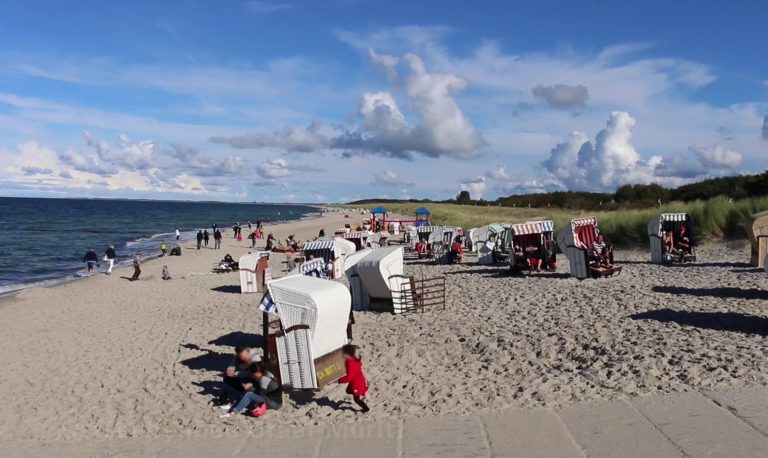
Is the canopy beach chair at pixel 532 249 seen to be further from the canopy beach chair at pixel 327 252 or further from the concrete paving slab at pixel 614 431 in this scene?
the concrete paving slab at pixel 614 431

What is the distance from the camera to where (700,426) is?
253 inches

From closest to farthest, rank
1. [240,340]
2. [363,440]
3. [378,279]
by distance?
[363,440] → [240,340] → [378,279]

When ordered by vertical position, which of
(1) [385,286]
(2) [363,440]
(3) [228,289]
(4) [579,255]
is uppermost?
(4) [579,255]

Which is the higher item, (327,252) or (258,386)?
(327,252)

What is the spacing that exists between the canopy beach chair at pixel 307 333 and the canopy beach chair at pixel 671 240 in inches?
572

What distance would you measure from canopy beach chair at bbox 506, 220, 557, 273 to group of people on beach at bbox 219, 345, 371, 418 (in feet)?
39.1

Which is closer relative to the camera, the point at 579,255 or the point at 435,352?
the point at 435,352

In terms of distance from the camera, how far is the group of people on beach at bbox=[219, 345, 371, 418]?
8.18 meters

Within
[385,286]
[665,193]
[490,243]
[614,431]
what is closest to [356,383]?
[614,431]

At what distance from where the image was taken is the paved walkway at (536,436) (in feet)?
20.2

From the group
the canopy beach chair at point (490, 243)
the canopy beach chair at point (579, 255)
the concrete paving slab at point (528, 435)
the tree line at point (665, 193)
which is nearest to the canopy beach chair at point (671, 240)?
the canopy beach chair at point (579, 255)

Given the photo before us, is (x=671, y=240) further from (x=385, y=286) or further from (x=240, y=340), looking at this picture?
(x=240, y=340)

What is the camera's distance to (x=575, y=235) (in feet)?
57.6

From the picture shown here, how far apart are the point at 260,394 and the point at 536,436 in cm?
395
